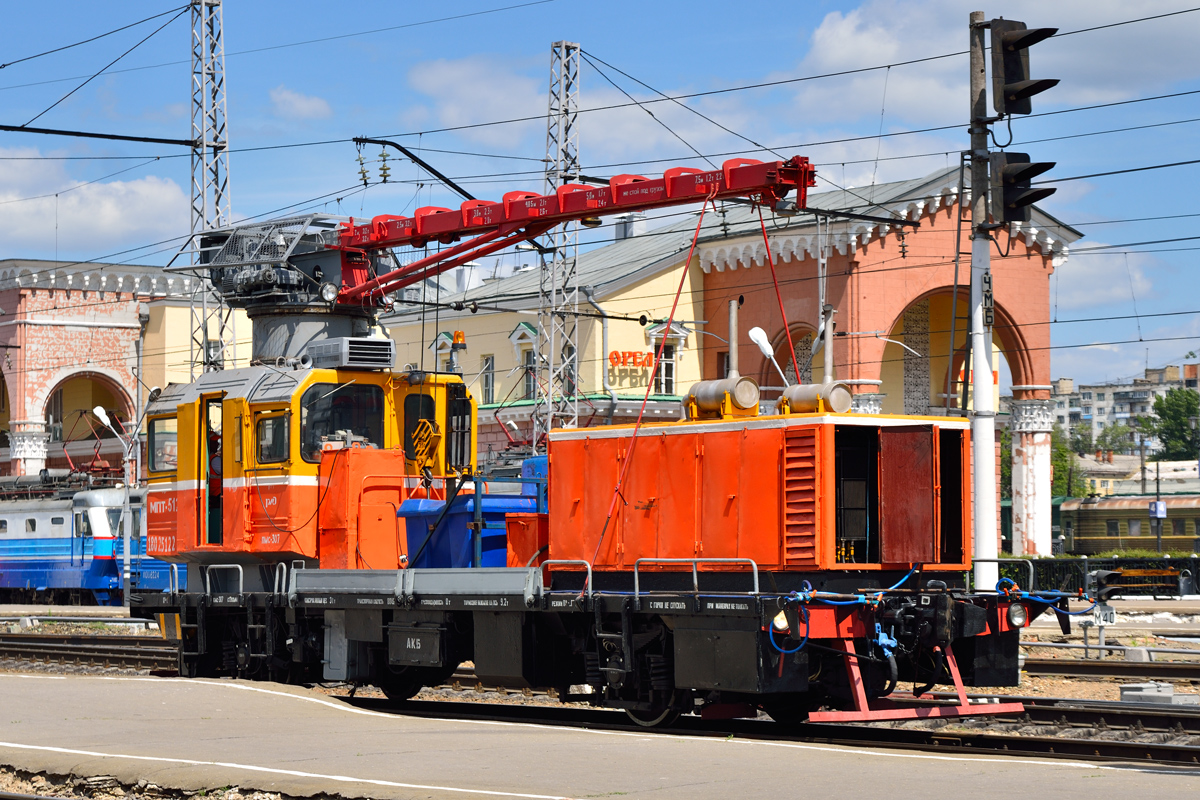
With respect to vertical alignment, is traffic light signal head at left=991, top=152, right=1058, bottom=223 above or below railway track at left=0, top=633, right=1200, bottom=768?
above

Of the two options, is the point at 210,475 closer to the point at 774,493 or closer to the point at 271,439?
the point at 271,439

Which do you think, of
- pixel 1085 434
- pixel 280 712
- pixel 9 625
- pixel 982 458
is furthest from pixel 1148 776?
pixel 1085 434

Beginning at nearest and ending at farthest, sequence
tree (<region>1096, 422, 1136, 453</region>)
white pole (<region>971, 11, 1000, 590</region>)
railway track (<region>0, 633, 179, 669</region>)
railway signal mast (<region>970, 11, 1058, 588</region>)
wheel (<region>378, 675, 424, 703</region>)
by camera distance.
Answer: railway signal mast (<region>970, 11, 1058, 588</region>) < white pole (<region>971, 11, 1000, 590</region>) < wheel (<region>378, 675, 424, 703</region>) < railway track (<region>0, 633, 179, 669</region>) < tree (<region>1096, 422, 1136, 453</region>)

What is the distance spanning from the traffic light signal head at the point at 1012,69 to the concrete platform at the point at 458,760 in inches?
279

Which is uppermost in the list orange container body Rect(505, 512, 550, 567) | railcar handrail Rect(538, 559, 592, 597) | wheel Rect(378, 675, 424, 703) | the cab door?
the cab door

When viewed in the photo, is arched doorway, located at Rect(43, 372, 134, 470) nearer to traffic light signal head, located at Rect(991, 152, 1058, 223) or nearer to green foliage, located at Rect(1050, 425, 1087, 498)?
traffic light signal head, located at Rect(991, 152, 1058, 223)

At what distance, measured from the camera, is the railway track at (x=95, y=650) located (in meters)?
22.0

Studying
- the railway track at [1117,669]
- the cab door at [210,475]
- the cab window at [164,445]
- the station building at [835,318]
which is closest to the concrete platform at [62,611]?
the station building at [835,318]

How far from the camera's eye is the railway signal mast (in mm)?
14531

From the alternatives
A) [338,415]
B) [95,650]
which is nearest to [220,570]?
[338,415]

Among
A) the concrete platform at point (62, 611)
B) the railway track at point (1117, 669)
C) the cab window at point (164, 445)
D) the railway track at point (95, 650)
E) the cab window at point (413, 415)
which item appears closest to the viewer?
the cab window at point (413, 415)

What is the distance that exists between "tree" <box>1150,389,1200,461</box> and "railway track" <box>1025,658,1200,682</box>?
123504mm

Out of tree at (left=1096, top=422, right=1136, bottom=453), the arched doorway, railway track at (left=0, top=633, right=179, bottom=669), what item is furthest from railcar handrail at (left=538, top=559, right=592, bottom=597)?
tree at (left=1096, top=422, right=1136, bottom=453)

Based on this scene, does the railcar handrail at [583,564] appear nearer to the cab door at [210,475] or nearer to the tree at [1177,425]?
the cab door at [210,475]
